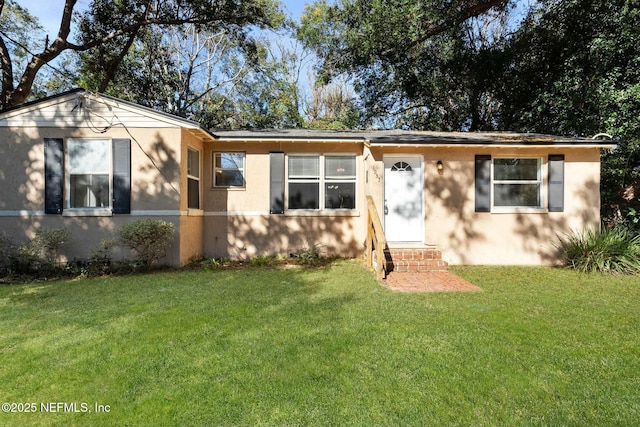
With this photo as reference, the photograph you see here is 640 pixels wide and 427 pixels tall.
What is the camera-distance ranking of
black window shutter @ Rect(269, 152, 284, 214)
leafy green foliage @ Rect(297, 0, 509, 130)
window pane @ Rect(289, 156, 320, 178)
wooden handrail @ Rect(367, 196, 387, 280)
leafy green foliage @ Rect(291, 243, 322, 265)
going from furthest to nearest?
leafy green foliage @ Rect(297, 0, 509, 130) → window pane @ Rect(289, 156, 320, 178) → black window shutter @ Rect(269, 152, 284, 214) → leafy green foliage @ Rect(291, 243, 322, 265) → wooden handrail @ Rect(367, 196, 387, 280)

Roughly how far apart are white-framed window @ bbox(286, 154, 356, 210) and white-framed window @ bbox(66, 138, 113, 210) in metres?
4.14

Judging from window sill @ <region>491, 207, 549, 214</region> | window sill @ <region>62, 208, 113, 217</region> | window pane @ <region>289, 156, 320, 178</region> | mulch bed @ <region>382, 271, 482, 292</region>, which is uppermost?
window pane @ <region>289, 156, 320, 178</region>

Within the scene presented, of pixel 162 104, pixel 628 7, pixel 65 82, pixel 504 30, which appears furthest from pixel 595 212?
pixel 65 82

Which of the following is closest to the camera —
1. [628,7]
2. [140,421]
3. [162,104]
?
[140,421]

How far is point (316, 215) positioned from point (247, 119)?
14697 mm

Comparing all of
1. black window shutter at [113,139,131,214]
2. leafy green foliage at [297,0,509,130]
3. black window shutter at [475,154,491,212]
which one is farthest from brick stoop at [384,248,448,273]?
leafy green foliage at [297,0,509,130]

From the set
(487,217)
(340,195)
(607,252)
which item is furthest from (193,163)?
(607,252)

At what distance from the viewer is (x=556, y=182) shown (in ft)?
27.9

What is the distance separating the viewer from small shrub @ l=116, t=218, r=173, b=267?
7262 mm

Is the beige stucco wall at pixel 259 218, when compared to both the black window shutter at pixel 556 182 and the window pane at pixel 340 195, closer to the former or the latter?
the window pane at pixel 340 195

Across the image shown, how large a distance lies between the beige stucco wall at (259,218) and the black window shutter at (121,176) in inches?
72.9

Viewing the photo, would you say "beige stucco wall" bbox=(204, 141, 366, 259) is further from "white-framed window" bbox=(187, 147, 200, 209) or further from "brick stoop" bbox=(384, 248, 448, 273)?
"brick stoop" bbox=(384, 248, 448, 273)

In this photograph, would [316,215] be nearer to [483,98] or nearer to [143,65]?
[483,98]

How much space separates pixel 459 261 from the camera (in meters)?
8.65
